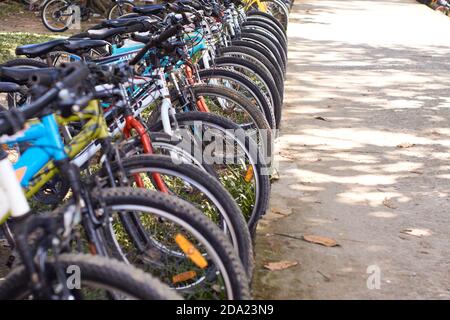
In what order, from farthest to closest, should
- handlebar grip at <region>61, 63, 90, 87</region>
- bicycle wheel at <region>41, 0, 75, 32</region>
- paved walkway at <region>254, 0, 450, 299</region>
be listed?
bicycle wheel at <region>41, 0, 75, 32</region>
paved walkway at <region>254, 0, 450, 299</region>
handlebar grip at <region>61, 63, 90, 87</region>

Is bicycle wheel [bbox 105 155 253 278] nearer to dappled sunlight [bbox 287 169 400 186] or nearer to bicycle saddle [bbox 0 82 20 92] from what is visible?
bicycle saddle [bbox 0 82 20 92]

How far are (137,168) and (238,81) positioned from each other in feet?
6.45

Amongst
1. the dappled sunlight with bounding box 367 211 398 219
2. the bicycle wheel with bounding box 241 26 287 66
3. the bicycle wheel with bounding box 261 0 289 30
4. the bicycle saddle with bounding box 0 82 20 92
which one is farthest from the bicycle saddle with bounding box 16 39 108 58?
the bicycle wheel with bounding box 261 0 289 30

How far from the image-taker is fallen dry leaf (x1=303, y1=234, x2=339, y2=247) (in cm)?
383

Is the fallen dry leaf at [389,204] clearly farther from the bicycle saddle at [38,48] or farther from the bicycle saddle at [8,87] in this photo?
the bicycle saddle at [8,87]

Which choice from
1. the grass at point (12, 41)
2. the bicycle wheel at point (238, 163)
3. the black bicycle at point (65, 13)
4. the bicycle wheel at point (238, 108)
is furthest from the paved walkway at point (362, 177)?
the black bicycle at point (65, 13)

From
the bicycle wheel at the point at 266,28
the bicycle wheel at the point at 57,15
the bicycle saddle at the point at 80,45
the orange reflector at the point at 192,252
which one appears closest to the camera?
the orange reflector at the point at 192,252

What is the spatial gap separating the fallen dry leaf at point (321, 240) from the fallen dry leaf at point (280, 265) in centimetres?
29

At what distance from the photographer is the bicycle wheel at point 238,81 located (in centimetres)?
455

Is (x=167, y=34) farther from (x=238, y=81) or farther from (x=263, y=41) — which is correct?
(x=263, y=41)

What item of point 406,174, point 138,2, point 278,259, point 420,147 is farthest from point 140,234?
point 138,2

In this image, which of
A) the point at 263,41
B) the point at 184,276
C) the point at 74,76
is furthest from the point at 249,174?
the point at 263,41

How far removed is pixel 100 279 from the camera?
2045 millimetres

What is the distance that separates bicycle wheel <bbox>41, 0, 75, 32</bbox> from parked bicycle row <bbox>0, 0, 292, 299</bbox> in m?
8.18
